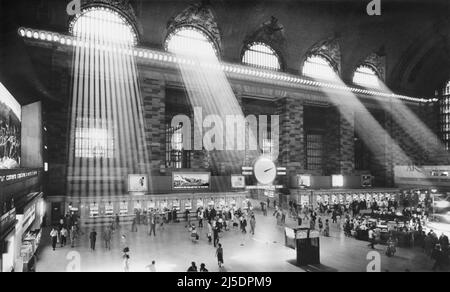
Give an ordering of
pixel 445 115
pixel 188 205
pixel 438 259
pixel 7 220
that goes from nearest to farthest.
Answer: pixel 7 220 → pixel 438 259 → pixel 188 205 → pixel 445 115

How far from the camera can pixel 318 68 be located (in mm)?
29203

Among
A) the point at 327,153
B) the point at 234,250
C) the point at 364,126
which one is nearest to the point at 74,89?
the point at 234,250

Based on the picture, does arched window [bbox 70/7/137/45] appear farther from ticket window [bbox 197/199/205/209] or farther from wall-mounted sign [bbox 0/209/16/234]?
wall-mounted sign [bbox 0/209/16/234]

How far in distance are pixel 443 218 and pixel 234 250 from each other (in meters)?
15.0

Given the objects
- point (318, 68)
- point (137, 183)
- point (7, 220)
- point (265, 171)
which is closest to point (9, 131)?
point (7, 220)

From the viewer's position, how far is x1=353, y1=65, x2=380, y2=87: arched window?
104 feet

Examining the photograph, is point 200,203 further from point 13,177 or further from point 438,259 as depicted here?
point 438,259

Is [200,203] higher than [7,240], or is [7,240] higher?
[7,240]

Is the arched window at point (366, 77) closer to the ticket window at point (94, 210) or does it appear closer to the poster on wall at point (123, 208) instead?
the poster on wall at point (123, 208)

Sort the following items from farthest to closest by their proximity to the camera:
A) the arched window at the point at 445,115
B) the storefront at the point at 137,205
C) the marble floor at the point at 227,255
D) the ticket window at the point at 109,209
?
the arched window at the point at 445,115, the ticket window at the point at 109,209, the storefront at the point at 137,205, the marble floor at the point at 227,255

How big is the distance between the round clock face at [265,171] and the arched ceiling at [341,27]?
28.4ft

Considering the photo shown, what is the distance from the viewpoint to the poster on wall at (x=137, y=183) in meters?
19.5

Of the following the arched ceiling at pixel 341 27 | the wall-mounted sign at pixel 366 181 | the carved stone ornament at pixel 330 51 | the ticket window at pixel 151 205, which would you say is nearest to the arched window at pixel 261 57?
the arched ceiling at pixel 341 27

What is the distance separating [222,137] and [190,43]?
7.78 meters
